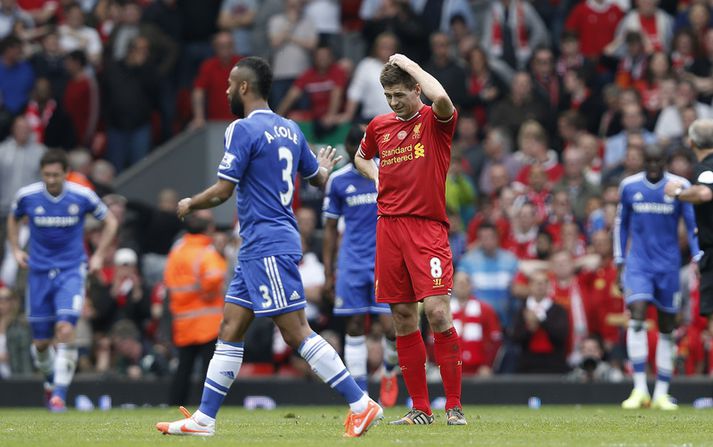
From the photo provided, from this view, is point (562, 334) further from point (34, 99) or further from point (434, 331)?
point (34, 99)

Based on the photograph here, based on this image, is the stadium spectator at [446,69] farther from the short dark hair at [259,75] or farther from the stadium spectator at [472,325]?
the short dark hair at [259,75]

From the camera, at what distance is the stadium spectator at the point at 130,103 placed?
24.5 metres

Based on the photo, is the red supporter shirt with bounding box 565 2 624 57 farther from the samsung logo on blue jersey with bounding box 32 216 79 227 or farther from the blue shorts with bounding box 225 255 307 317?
the blue shorts with bounding box 225 255 307 317

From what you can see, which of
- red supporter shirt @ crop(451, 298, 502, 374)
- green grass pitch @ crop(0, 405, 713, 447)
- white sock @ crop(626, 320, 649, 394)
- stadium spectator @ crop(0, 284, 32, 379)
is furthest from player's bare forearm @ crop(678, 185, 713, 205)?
stadium spectator @ crop(0, 284, 32, 379)

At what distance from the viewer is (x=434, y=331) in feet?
38.5

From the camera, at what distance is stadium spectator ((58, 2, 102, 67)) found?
83.6ft

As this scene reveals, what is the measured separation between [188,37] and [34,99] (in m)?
2.93

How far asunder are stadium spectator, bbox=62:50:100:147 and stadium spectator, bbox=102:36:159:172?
0.20 meters

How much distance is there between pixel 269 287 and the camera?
418 inches

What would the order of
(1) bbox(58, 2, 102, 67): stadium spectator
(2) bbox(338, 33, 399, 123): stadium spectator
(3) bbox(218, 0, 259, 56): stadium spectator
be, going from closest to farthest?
(2) bbox(338, 33, 399, 123): stadium spectator
(1) bbox(58, 2, 102, 67): stadium spectator
(3) bbox(218, 0, 259, 56): stadium spectator

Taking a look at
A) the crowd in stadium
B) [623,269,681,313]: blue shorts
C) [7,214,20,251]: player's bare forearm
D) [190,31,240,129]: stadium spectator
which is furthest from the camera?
[190,31,240,129]: stadium spectator

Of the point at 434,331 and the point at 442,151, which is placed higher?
the point at 442,151

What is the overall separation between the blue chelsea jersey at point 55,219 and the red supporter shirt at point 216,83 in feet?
24.0

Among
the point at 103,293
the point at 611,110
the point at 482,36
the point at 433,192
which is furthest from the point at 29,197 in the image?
the point at 482,36
